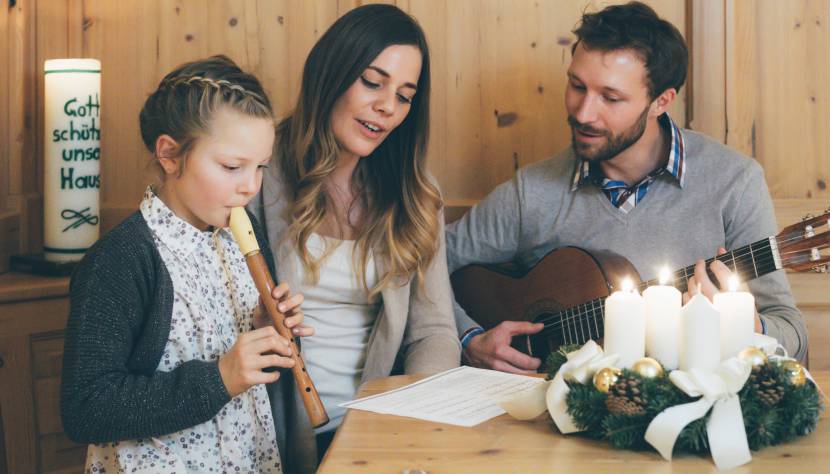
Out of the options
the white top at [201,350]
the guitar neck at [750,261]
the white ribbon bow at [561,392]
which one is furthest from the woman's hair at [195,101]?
the guitar neck at [750,261]

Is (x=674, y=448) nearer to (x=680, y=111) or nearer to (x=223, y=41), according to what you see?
(x=680, y=111)

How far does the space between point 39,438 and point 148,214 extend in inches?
37.5

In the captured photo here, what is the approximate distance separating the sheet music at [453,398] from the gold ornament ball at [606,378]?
14 cm

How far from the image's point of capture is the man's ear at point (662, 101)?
2.24 metres

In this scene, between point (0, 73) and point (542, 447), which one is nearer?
point (542, 447)

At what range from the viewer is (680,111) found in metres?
2.50

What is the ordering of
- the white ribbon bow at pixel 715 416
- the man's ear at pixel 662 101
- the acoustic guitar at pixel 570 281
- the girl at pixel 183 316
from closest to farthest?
the white ribbon bow at pixel 715 416
the girl at pixel 183 316
the acoustic guitar at pixel 570 281
the man's ear at pixel 662 101

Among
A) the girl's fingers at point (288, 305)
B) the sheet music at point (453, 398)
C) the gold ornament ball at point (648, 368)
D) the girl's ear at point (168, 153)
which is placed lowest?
the sheet music at point (453, 398)

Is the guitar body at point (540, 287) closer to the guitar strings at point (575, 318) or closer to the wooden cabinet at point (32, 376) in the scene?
the guitar strings at point (575, 318)

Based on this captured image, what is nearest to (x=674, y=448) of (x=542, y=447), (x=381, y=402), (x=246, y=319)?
(x=542, y=447)

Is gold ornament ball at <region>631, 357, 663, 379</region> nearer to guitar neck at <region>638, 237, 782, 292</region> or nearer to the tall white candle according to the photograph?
guitar neck at <region>638, 237, 782, 292</region>

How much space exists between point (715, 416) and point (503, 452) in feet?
0.86

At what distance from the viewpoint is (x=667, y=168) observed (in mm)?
2154

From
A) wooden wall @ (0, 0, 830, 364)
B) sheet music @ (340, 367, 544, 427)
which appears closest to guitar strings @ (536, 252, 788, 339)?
sheet music @ (340, 367, 544, 427)
